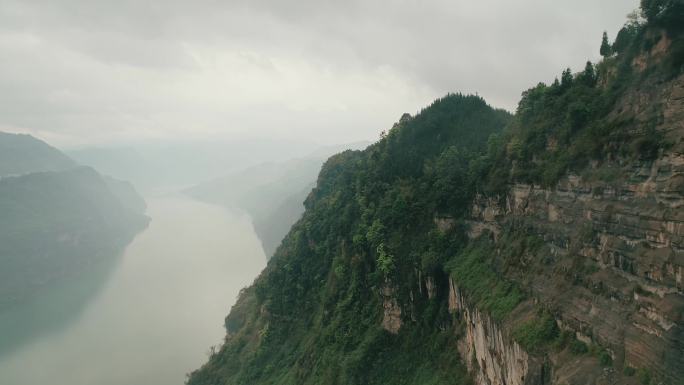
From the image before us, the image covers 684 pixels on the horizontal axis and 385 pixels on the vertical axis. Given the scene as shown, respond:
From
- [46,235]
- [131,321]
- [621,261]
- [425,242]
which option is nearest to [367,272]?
[425,242]

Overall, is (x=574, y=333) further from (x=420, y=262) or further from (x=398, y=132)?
(x=398, y=132)

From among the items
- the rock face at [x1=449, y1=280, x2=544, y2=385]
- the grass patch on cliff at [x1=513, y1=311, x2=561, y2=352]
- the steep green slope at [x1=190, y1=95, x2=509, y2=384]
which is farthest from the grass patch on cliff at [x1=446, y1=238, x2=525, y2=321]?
the steep green slope at [x1=190, y1=95, x2=509, y2=384]

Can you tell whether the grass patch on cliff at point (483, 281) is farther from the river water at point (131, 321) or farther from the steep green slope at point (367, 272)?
the river water at point (131, 321)

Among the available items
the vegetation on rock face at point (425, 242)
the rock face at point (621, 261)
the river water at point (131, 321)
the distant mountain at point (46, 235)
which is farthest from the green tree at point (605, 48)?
the distant mountain at point (46, 235)

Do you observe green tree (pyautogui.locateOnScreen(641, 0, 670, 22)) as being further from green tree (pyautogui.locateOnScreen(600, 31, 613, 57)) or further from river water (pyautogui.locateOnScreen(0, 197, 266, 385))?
river water (pyautogui.locateOnScreen(0, 197, 266, 385))

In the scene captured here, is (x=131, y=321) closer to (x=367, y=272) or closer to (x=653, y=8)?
(x=367, y=272)

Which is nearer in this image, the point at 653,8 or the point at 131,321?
the point at 653,8
